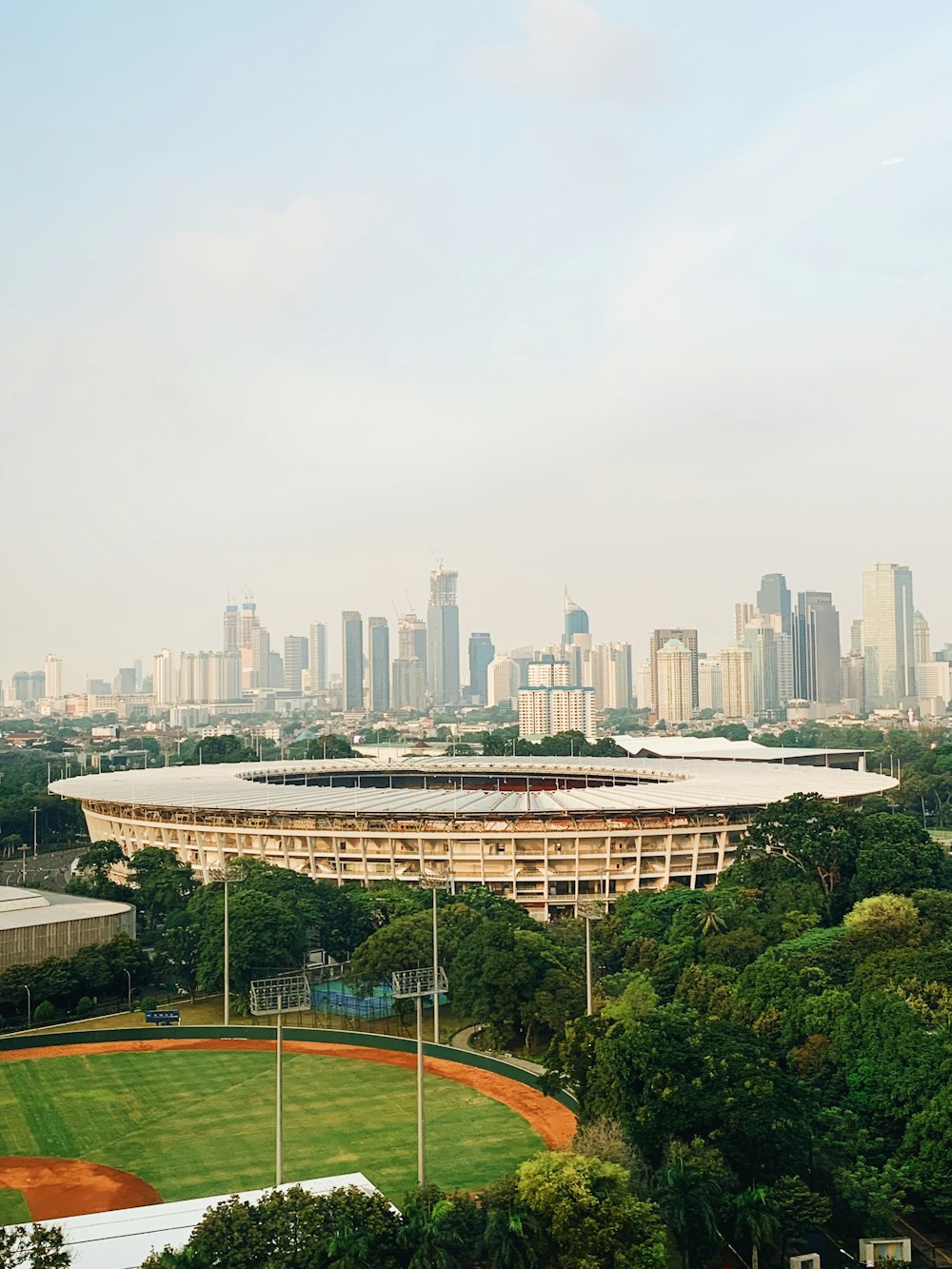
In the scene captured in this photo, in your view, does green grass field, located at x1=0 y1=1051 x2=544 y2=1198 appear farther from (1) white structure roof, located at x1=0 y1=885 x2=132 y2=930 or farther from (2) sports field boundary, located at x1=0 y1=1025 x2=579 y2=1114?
(1) white structure roof, located at x1=0 y1=885 x2=132 y2=930

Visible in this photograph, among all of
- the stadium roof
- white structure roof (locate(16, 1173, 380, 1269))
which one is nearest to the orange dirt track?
white structure roof (locate(16, 1173, 380, 1269))

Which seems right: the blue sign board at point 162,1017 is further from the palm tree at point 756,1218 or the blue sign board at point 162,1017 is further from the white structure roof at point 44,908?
the palm tree at point 756,1218

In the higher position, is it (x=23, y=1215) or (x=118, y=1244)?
(x=118, y=1244)

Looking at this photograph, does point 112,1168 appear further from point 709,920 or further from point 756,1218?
point 709,920

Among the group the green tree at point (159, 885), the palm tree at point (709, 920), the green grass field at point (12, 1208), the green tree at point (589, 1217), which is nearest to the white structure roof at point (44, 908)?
the green tree at point (159, 885)

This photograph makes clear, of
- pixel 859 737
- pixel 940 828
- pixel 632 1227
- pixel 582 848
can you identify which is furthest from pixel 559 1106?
pixel 859 737

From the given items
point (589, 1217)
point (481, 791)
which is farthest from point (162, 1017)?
point (481, 791)

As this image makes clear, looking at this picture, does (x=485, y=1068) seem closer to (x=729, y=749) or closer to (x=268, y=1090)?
(x=268, y=1090)
